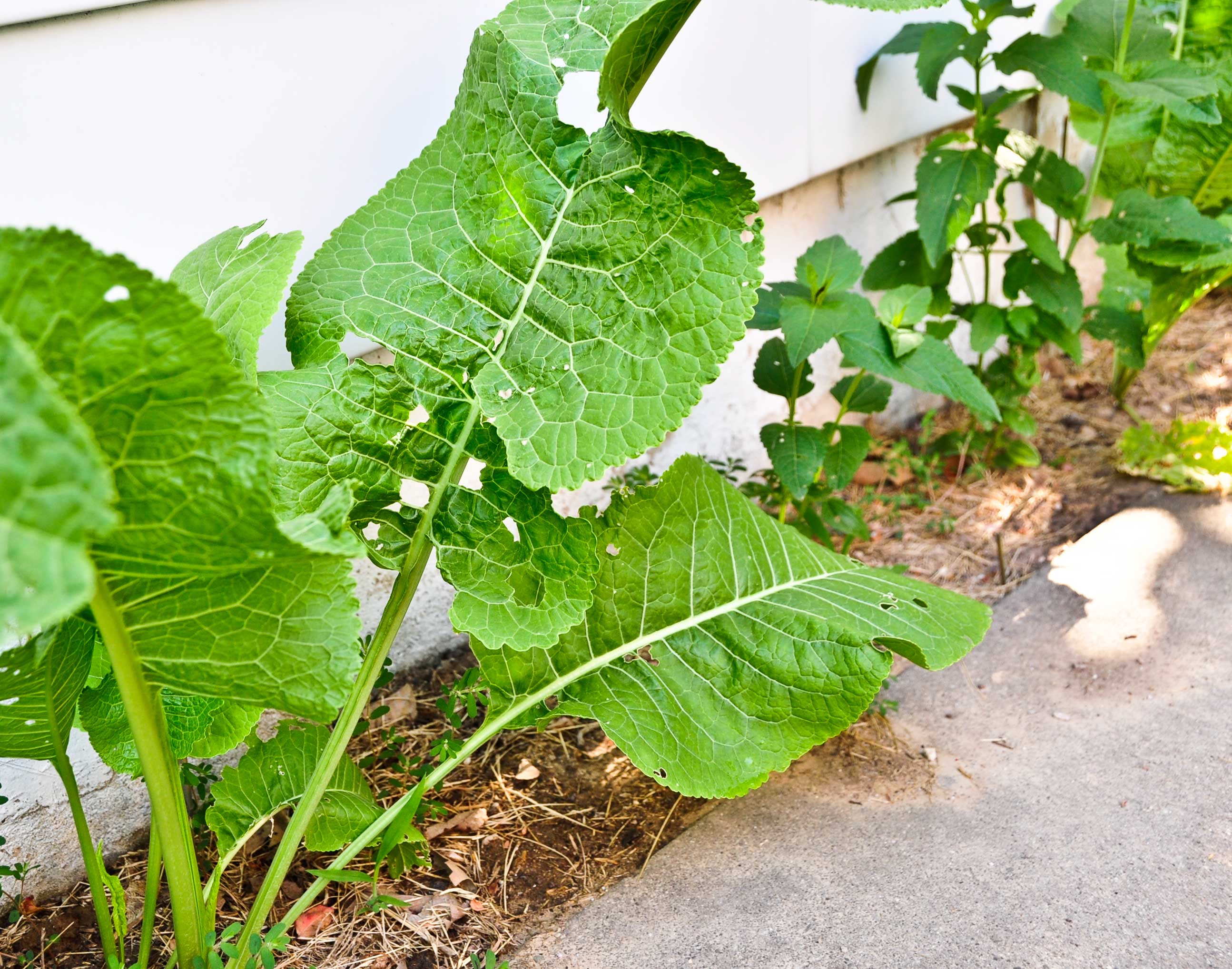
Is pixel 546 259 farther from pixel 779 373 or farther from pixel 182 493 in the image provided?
pixel 779 373

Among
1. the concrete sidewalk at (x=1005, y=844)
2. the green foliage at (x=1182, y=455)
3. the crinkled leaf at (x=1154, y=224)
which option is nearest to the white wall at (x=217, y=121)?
the concrete sidewalk at (x=1005, y=844)

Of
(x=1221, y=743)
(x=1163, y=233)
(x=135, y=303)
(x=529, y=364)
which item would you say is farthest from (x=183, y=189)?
(x=1163, y=233)

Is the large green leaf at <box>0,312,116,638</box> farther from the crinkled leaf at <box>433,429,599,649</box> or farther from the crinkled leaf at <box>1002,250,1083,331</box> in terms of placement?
the crinkled leaf at <box>1002,250,1083,331</box>

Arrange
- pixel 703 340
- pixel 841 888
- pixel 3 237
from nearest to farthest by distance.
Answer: pixel 3 237 → pixel 703 340 → pixel 841 888

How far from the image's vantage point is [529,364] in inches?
55.7

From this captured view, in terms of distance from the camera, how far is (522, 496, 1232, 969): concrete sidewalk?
4.61 feet

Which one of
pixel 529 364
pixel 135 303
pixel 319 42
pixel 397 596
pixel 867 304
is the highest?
pixel 319 42

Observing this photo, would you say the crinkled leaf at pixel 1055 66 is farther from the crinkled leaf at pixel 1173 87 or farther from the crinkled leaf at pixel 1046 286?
the crinkled leaf at pixel 1046 286

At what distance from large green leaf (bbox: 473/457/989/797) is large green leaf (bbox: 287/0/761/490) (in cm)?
33

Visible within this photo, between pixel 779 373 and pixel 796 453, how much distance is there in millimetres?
201

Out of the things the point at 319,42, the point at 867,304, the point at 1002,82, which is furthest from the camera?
the point at 1002,82

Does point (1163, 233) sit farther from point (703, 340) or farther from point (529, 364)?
point (529, 364)

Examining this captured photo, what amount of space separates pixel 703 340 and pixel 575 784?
0.93m

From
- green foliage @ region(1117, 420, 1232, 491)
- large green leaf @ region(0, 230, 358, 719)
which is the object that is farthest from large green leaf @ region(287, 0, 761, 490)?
green foliage @ region(1117, 420, 1232, 491)
